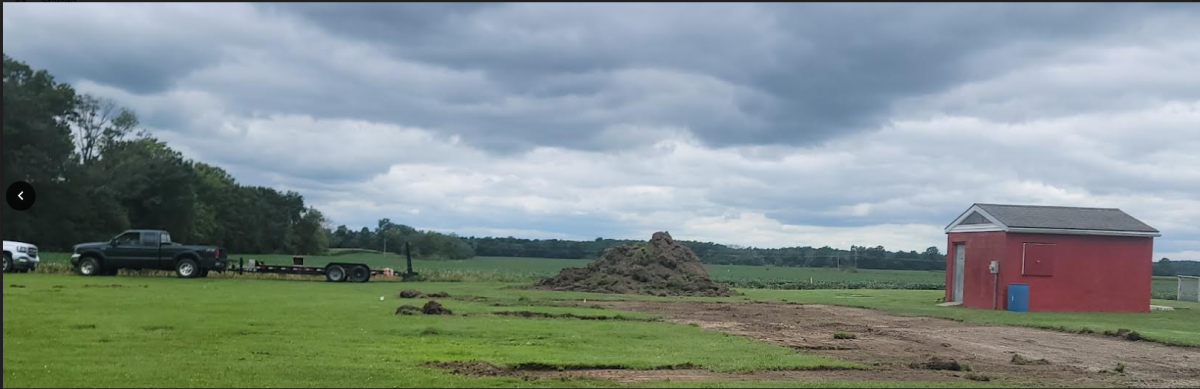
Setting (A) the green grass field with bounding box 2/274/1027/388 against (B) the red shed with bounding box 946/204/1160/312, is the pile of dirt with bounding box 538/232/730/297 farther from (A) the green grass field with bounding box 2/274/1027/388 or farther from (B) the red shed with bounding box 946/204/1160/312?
(A) the green grass field with bounding box 2/274/1027/388

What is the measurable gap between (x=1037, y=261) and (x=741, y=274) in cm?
3325

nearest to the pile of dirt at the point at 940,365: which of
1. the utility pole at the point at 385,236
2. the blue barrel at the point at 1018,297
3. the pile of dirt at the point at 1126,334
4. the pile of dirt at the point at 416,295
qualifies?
the pile of dirt at the point at 1126,334

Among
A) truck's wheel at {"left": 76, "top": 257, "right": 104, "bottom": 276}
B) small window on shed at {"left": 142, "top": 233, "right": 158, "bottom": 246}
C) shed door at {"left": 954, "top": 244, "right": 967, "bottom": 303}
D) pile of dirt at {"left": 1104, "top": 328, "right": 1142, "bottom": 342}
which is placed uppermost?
shed door at {"left": 954, "top": 244, "right": 967, "bottom": 303}

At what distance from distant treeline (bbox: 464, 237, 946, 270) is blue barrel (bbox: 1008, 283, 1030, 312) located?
107 feet

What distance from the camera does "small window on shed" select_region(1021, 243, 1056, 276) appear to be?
30.7 m

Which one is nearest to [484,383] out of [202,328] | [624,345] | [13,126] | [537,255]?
[624,345]

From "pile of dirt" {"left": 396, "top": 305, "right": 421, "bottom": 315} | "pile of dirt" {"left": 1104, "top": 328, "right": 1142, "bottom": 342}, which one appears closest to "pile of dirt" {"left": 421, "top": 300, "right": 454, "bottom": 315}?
"pile of dirt" {"left": 396, "top": 305, "right": 421, "bottom": 315}

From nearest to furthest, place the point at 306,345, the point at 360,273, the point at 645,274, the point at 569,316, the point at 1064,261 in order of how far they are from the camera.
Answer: the point at 306,345 < the point at 569,316 < the point at 1064,261 < the point at 645,274 < the point at 360,273

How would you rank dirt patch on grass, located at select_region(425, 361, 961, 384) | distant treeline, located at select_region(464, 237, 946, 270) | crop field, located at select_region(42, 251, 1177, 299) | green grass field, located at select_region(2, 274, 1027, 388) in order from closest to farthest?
1. green grass field, located at select_region(2, 274, 1027, 388)
2. dirt patch on grass, located at select_region(425, 361, 961, 384)
3. crop field, located at select_region(42, 251, 1177, 299)
4. distant treeline, located at select_region(464, 237, 946, 270)

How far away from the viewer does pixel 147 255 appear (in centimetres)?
3962

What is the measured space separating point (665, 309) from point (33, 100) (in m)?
47.6

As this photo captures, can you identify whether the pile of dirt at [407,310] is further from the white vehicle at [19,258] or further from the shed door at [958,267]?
the white vehicle at [19,258]

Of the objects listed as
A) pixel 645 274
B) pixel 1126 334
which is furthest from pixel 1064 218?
pixel 645 274

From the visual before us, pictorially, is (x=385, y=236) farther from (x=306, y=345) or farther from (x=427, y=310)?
(x=306, y=345)
